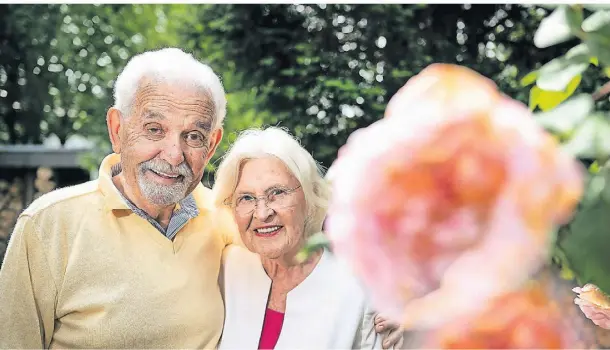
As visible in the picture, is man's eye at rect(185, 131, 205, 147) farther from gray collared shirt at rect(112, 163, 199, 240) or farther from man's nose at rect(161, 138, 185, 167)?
gray collared shirt at rect(112, 163, 199, 240)

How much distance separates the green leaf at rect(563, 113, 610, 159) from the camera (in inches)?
10.1

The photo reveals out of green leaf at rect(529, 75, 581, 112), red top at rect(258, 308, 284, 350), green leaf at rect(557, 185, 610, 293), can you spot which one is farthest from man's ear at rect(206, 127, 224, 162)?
green leaf at rect(557, 185, 610, 293)

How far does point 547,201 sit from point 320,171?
1416 millimetres

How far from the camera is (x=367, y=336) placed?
58.4 inches

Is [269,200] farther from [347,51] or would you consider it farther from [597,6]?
[347,51]

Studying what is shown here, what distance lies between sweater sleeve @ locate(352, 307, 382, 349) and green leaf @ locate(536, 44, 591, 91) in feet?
3.92

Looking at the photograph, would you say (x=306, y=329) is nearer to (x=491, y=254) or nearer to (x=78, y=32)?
(x=491, y=254)

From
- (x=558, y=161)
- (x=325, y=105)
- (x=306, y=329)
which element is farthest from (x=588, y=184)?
(x=325, y=105)

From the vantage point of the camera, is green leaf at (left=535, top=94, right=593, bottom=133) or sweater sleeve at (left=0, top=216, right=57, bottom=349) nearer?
green leaf at (left=535, top=94, right=593, bottom=133)

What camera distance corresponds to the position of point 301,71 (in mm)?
4859

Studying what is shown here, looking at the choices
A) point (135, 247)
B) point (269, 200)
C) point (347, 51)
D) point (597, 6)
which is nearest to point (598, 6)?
point (597, 6)

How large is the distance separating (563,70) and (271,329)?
124 centimetres

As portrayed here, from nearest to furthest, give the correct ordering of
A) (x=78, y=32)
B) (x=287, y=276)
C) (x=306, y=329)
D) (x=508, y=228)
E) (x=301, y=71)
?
(x=508, y=228) → (x=306, y=329) → (x=287, y=276) → (x=301, y=71) → (x=78, y=32)

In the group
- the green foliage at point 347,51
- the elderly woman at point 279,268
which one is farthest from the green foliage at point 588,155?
the green foliage at point 347,51
